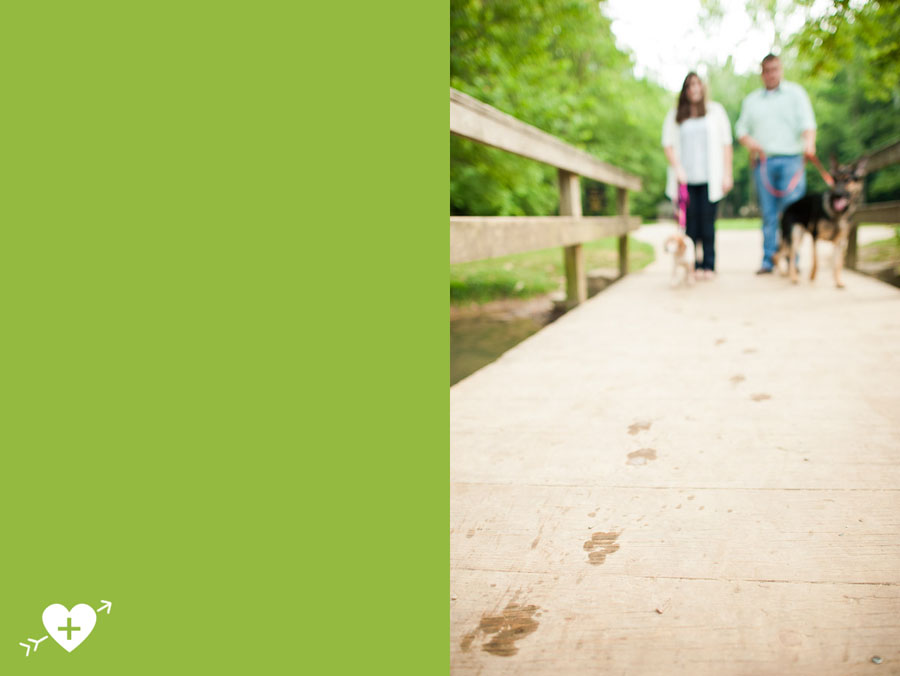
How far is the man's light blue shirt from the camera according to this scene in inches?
226

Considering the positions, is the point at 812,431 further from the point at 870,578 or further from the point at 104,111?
the point at 104,111

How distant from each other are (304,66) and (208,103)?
0.46 ft

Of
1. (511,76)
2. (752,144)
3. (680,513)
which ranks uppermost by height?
(511,76)

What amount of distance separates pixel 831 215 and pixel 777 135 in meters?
1.01

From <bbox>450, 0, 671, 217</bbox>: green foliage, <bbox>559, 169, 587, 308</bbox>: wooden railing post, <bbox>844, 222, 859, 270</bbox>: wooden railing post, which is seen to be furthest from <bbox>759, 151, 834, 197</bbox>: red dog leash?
<bbox>450, 0, 671, 217</bbox>: green foliage

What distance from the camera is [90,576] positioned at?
81 cm

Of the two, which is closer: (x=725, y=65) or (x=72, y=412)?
(x=72, y=412)

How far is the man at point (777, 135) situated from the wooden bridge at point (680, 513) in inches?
133

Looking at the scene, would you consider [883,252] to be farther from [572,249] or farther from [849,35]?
[572,249]

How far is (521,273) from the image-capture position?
9891 millimetres

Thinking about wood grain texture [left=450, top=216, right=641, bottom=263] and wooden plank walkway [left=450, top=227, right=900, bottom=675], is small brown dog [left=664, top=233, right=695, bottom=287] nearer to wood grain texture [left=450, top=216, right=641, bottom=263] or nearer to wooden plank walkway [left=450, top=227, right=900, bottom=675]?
wood grain texture [left=450, top=216, right=641, bottom=263]

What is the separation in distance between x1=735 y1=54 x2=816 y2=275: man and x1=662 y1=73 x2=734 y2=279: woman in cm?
30

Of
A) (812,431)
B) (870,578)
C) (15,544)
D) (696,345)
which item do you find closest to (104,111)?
(15,544)

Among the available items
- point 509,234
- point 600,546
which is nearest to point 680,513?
point 600,546
